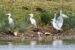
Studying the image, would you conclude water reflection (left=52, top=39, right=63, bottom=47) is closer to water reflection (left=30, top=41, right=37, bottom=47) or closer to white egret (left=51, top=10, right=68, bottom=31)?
water reflection (left=30, top=41, right=37, bottom=47)

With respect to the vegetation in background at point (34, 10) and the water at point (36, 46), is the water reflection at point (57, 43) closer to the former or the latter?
the water at point (36, 46)

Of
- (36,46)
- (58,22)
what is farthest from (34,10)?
(36,46)

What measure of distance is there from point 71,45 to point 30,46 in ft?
4.73

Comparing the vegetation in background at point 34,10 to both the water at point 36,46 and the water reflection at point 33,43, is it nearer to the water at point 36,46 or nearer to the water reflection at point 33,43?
the water reflection at point 33,43

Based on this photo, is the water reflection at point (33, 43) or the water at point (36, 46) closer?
the water at point (36, 46)

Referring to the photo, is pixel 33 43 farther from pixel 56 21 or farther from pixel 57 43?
pixel 56 21

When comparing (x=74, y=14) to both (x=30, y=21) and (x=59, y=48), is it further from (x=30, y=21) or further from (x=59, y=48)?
(x=59, y=48)

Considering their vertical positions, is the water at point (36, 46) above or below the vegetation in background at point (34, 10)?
above

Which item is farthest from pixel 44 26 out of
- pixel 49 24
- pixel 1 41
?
pixel 1 41

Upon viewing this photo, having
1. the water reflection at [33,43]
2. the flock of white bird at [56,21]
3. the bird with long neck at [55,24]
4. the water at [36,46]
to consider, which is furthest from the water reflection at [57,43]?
the flock of white bird at [56,21]

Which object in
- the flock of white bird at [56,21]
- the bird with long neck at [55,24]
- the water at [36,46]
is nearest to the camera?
the water at [36,46]

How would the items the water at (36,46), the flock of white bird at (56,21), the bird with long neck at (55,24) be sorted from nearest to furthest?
the water at (36,46), the flock of white bird at (56,21), the bird with long neck at (55,24)

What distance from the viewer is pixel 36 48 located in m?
22.0

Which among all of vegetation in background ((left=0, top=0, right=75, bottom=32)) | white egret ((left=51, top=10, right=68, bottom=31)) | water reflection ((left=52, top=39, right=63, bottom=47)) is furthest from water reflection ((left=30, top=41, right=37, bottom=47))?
white egret ((left=51, top=10, right=68, bottom=31))
